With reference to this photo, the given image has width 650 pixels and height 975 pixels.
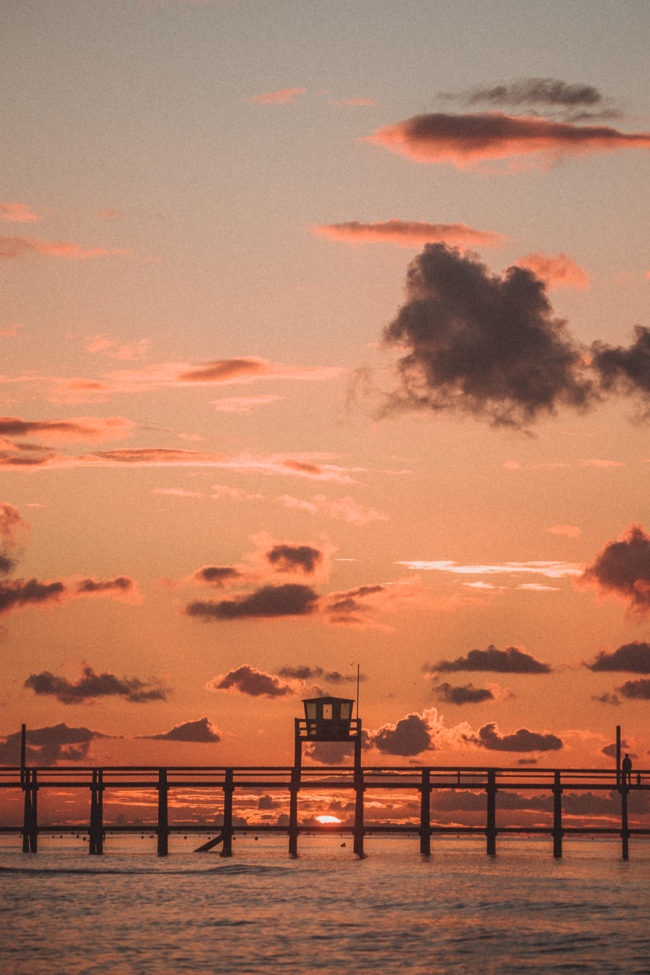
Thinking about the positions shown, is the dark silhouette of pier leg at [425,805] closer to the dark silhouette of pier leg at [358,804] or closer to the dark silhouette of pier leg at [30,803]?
the dark silhouette of pier leg at [358,804]

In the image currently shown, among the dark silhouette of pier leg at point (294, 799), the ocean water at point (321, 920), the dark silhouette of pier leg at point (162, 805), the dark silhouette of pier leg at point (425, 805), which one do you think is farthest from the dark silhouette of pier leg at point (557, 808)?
the dark silhouette of pier leg at point (162, 805)

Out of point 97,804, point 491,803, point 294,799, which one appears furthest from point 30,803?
point 491,803

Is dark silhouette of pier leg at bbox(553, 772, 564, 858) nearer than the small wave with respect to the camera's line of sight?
Yes

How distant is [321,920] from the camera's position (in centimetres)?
5309

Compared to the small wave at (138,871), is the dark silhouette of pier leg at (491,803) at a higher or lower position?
higher

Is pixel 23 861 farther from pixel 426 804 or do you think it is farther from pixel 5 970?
pixel 5 970

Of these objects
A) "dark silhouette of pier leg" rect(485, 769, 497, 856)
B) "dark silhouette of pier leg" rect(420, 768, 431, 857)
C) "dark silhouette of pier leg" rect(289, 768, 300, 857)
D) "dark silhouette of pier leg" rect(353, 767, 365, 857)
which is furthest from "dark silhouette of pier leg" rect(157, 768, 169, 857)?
"dark silhouette of pier leg" rect(485, 769, 497, 856)

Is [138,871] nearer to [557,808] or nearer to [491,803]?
[491,803]

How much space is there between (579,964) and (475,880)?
27845 mm

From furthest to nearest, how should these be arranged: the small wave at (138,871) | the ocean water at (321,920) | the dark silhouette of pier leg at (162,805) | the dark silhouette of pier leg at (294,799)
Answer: the small wave at (138,871) < the dark silhouette of pier leg at (162,805) < the dark silhouette of pier leg at (294,799) < the ocean water at (321,920)

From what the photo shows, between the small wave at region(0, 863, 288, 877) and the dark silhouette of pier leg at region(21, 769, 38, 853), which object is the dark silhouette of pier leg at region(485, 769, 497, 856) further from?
the dark silhouette of pier leg at region(21, 769, 38, 853)

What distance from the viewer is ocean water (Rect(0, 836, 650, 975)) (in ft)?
141

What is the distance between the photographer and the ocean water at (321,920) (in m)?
43.0

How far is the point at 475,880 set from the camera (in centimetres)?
7019
